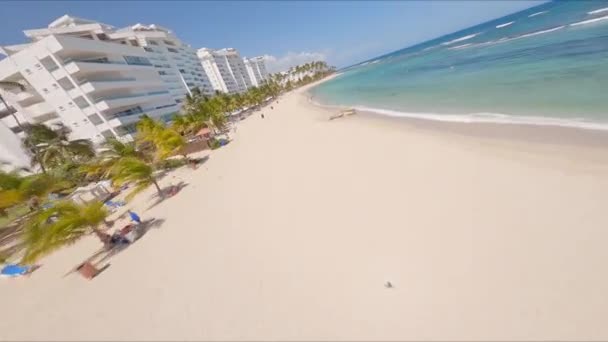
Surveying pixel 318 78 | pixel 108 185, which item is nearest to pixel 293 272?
pixel 108 185

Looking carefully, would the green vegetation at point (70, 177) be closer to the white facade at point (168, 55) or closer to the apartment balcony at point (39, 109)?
the apartment balcony at point (39, 109)

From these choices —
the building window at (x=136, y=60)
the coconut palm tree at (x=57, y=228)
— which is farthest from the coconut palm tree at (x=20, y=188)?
the building window at (x=136, y=60)

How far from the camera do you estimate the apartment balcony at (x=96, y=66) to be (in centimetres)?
2345

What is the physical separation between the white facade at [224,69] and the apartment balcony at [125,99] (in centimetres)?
5992

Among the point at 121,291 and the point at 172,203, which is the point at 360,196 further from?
the point at 172,203

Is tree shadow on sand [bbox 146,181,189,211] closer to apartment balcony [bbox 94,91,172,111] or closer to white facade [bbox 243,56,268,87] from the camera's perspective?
apartment balcony [bbox 94,91,172,111]

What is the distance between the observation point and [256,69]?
436ft

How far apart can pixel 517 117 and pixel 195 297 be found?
585 inches

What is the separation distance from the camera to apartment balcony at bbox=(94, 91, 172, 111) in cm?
2523

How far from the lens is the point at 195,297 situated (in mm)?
5574

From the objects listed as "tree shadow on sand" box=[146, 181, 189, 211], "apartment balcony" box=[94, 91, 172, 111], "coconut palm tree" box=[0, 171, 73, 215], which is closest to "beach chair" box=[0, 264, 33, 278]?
"tree shadow on sand" box=[146, 181, 189, 211]

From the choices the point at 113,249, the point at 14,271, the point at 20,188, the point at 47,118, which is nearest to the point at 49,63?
the point at 47,118

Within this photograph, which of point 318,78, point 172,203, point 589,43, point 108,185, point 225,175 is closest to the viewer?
point 172,203

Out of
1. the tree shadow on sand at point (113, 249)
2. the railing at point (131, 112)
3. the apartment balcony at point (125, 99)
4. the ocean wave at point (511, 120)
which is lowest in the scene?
the ocean wave at point (511, 120)
